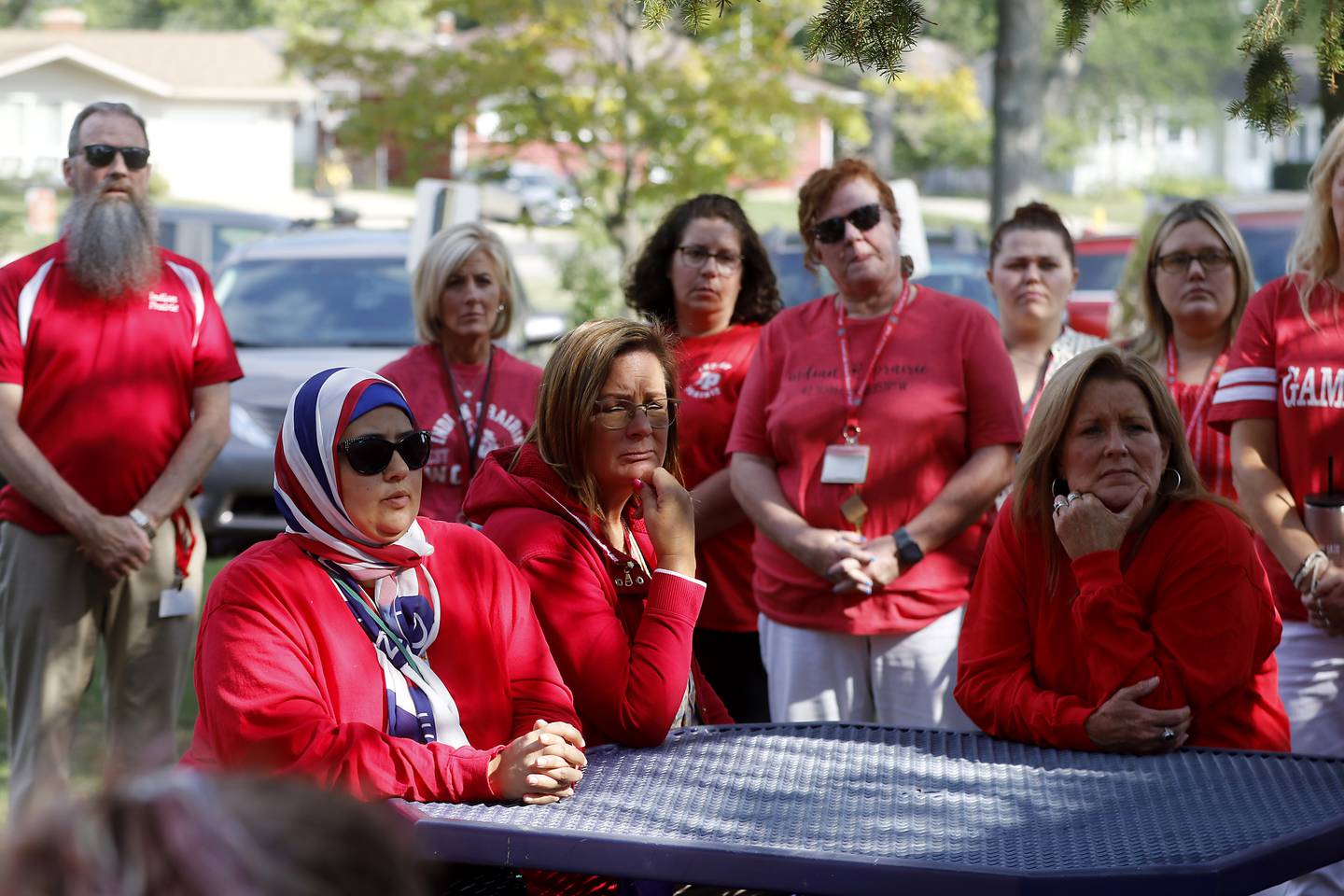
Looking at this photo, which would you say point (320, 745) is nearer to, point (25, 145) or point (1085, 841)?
point (1085, 841)

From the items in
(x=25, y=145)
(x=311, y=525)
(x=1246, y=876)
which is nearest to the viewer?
(x=1246, y=876)

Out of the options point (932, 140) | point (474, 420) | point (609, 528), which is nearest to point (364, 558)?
point (609, 528)

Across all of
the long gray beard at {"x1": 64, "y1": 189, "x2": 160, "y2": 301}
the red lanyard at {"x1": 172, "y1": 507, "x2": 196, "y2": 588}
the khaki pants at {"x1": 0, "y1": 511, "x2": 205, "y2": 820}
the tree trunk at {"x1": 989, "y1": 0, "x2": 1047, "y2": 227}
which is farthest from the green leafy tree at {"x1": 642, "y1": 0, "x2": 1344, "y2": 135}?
the tree trunk at {"x1": 989, "y1": 0, "x2": 1047, "y2": 227}

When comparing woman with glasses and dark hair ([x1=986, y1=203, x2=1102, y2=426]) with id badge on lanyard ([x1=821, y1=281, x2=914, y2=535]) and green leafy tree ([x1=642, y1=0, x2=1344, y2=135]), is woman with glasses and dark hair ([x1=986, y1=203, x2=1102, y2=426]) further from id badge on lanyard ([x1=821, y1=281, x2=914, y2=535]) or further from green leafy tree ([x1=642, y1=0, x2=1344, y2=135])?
green leafy tree ([x1=642, y1=0, x2=1344, y2=135])

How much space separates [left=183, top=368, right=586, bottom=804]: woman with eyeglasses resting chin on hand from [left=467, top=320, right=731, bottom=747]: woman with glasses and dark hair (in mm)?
139

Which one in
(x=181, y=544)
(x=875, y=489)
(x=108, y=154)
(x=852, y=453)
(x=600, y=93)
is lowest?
(x=181, y=544)

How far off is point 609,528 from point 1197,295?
Result: 2295 mm

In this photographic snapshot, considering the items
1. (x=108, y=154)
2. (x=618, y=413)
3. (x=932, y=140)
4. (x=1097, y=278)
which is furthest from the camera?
(x=932, y=140)

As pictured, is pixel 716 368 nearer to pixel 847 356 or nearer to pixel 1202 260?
pixel 847 356

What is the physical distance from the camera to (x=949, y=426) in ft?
14.0

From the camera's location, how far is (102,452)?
459cm

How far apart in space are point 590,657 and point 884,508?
143 centimetres

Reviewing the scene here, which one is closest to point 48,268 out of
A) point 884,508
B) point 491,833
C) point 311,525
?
point 311,525

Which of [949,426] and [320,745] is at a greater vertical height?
[949,426]
